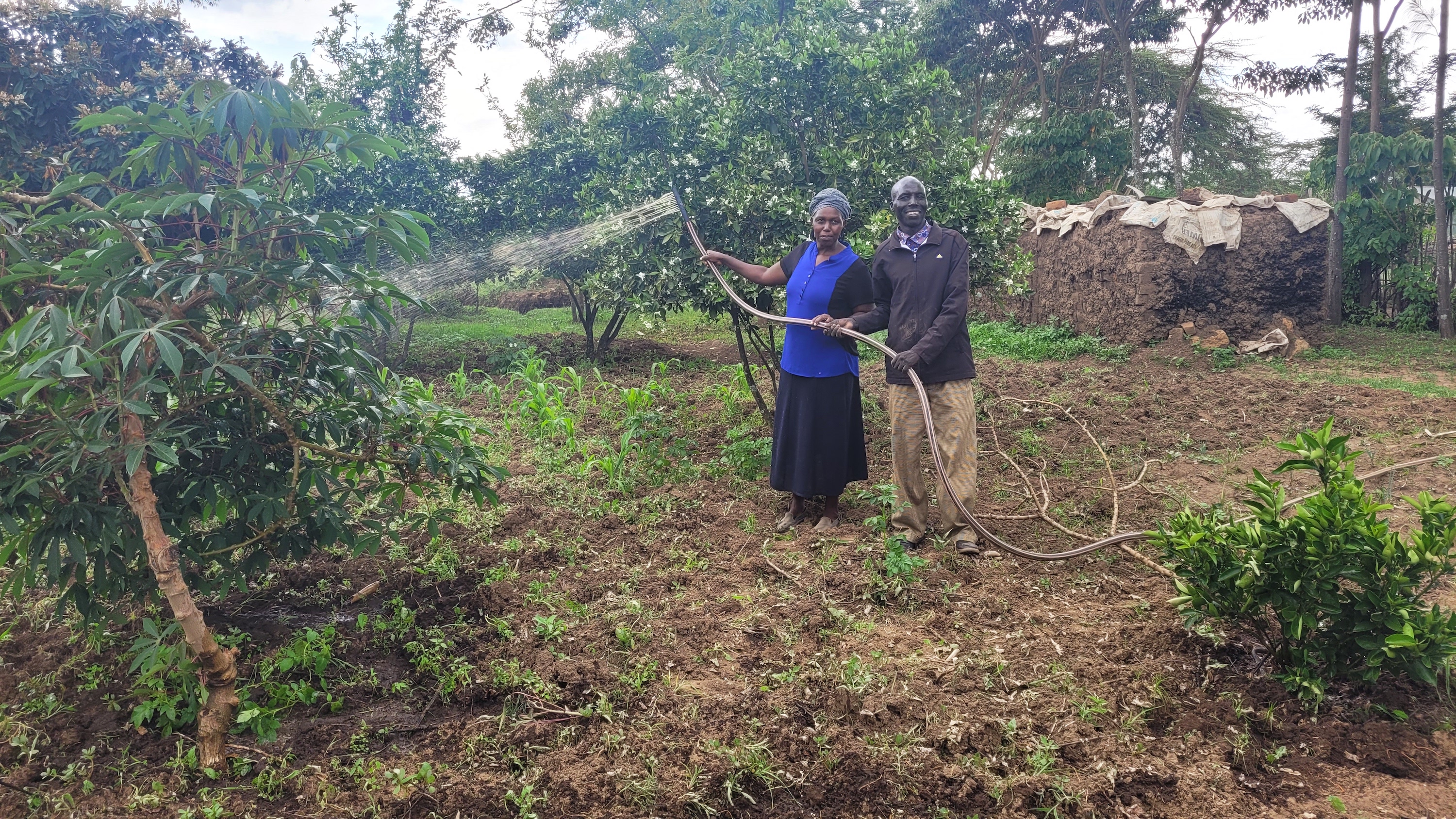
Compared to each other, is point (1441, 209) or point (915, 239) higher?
point (1441, 209)

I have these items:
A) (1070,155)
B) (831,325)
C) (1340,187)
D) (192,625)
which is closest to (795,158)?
(831,325)

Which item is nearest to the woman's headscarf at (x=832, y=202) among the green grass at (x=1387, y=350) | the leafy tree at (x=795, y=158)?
the leafy tree at (x=795, y=158)

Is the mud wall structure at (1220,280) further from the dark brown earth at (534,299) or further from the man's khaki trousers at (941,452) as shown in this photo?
the dark brown earth at (534,299)

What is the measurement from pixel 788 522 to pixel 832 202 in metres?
1.72

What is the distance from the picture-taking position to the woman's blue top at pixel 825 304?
433 cm

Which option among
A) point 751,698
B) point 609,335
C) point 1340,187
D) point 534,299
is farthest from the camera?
point 534,299

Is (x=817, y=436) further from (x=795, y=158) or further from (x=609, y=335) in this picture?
(x=609, y=335)

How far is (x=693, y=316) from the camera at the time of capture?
49.3ft

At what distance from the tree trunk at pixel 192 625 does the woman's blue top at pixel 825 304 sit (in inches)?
111

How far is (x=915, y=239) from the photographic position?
13.6ft

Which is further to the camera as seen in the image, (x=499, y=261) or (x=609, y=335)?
(x=609, y=335)

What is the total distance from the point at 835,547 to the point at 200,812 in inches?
110

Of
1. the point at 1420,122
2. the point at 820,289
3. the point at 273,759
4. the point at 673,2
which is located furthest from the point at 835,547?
the point at 1420,122

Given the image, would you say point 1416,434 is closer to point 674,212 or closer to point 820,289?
point 820,289
